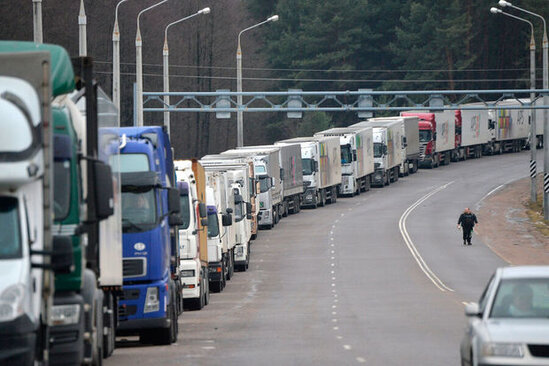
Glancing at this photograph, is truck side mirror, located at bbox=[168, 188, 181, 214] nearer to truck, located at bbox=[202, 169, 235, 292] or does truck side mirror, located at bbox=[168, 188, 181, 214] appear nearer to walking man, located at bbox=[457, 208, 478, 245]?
truck, located at bbox=[202, 169, 235, 292]

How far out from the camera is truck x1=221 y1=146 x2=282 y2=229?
5388cm

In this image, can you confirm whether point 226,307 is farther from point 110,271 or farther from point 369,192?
point 369,192

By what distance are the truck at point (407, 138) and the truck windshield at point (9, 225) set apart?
6619cm

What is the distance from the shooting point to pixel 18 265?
40.2 ft

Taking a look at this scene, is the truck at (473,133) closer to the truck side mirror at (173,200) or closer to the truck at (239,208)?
the truck at (239,208)

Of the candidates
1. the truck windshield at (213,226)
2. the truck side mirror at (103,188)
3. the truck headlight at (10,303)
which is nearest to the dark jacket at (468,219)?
the truck windshield at (213,226)

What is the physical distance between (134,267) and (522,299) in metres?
7.56

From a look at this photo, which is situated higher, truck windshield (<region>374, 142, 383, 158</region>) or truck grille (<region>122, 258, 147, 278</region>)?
truck grille (<region>122, 258, 147, 278</region>)

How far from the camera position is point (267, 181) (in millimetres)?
53562

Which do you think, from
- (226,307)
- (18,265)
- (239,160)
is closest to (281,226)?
(239,160)

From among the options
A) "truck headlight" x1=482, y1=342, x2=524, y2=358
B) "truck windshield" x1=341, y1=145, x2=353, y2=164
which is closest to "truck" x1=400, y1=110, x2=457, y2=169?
"truck windshield" x1=341, y1=145, x2=353, y2=164

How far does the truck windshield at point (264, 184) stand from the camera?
2096 inches

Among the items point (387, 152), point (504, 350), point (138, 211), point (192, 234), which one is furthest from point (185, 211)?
point (387, 152)

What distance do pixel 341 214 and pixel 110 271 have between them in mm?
44682
